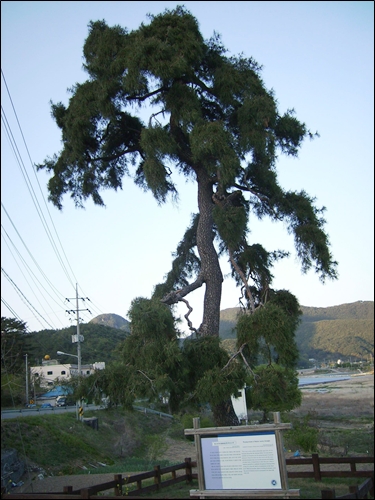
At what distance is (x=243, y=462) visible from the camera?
23.6 feet

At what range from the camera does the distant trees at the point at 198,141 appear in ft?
41.3

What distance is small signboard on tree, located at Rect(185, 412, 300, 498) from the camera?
7000 mm

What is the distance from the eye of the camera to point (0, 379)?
671cm

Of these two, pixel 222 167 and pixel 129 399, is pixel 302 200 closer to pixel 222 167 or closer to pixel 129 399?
pixel 222 167

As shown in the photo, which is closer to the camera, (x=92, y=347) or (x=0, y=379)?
(x=0, y=379)

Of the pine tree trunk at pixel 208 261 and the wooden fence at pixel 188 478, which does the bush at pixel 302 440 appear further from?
the wooden fence at pixel 188 478

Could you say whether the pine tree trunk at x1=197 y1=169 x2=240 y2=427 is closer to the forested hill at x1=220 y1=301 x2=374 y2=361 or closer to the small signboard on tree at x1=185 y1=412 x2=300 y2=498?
the small signboard on tree at x1=185 y1=412 x2=300 y2=498

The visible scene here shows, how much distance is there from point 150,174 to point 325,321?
83.4ft

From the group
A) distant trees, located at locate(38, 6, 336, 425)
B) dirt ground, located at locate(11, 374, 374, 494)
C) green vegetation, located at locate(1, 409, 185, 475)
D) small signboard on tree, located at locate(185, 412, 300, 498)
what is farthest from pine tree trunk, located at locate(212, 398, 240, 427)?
green vegetation, located at locate(1, 409, 185, 475)

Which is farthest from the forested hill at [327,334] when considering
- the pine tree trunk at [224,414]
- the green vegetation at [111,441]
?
the pine tree trunk at [224,414]

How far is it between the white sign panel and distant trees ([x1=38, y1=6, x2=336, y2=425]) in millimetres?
4198

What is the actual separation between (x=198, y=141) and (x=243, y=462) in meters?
7.51

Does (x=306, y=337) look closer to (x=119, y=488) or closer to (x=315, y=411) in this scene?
(x=315, y=411)

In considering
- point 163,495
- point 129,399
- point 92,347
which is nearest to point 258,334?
point 129,399
